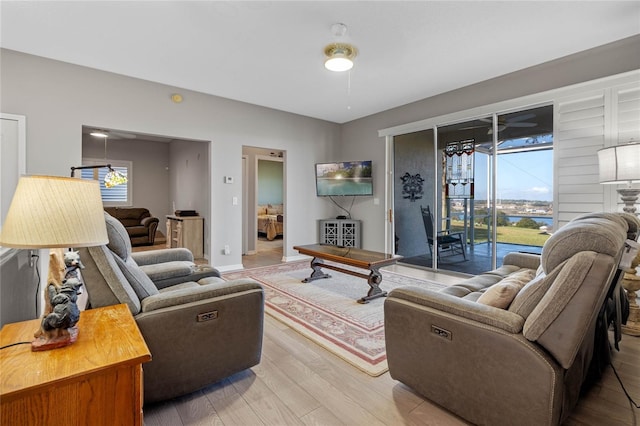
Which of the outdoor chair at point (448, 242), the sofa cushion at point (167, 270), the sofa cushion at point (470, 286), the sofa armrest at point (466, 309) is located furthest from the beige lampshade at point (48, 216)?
the outdoor chair at point (448, 242)

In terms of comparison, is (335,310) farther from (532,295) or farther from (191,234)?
(191,234)

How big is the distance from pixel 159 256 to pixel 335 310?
1.77 metres

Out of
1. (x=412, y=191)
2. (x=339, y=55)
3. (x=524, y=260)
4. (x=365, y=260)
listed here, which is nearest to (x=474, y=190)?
(x=412, y=191)

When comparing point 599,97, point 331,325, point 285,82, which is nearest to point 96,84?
point 285,82

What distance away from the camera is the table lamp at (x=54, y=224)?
1051 mm

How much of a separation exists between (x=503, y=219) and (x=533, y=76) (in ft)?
5.90

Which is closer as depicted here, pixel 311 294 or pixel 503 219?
pixel 311 294

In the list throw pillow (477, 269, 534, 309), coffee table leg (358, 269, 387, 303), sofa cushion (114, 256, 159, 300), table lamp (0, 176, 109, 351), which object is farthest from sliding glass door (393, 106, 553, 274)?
table lamp (0, 176, 109, 351)

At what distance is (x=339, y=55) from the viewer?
3.06 m

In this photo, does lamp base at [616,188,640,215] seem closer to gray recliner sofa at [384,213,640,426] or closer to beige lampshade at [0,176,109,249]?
gray recliner sofa at [384,213,640,426]

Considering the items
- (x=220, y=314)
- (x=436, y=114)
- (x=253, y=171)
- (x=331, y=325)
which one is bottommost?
(x=331, y=325)

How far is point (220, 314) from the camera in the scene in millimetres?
1740

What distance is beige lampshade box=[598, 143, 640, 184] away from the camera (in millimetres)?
2402

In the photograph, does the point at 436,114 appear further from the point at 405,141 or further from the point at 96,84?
the point at 96,84
